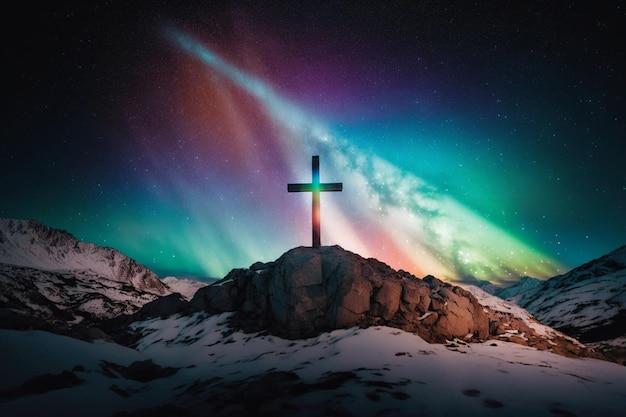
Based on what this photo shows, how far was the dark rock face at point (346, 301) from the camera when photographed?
2244cm

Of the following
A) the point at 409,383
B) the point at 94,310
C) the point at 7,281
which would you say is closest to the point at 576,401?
the point at 409,383

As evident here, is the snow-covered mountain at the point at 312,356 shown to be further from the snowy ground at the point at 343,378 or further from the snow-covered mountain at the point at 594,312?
the snow-covered mountain at the point at 594,312

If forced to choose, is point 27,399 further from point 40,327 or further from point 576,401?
point 576,401

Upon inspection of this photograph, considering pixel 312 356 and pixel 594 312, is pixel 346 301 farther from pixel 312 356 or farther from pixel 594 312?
pixel 594 312

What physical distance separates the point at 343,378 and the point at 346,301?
407 inches

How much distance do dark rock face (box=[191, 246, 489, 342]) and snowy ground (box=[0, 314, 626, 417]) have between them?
1.71m

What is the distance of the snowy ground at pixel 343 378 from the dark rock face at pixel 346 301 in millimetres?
1708

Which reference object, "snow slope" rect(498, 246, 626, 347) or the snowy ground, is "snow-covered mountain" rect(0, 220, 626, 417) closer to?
the snowy ground

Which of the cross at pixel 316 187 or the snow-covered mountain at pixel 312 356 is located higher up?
the cross at pixel 316 187

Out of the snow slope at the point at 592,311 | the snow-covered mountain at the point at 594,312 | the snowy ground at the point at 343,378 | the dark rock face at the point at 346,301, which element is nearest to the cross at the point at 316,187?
the dark rock face at the point at 346,301

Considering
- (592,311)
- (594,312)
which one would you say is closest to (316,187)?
(594,312)

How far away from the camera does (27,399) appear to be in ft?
32.0

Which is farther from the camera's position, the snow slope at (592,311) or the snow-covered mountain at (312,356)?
the snow slope at (592,311)

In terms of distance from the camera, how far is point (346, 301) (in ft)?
74.1
